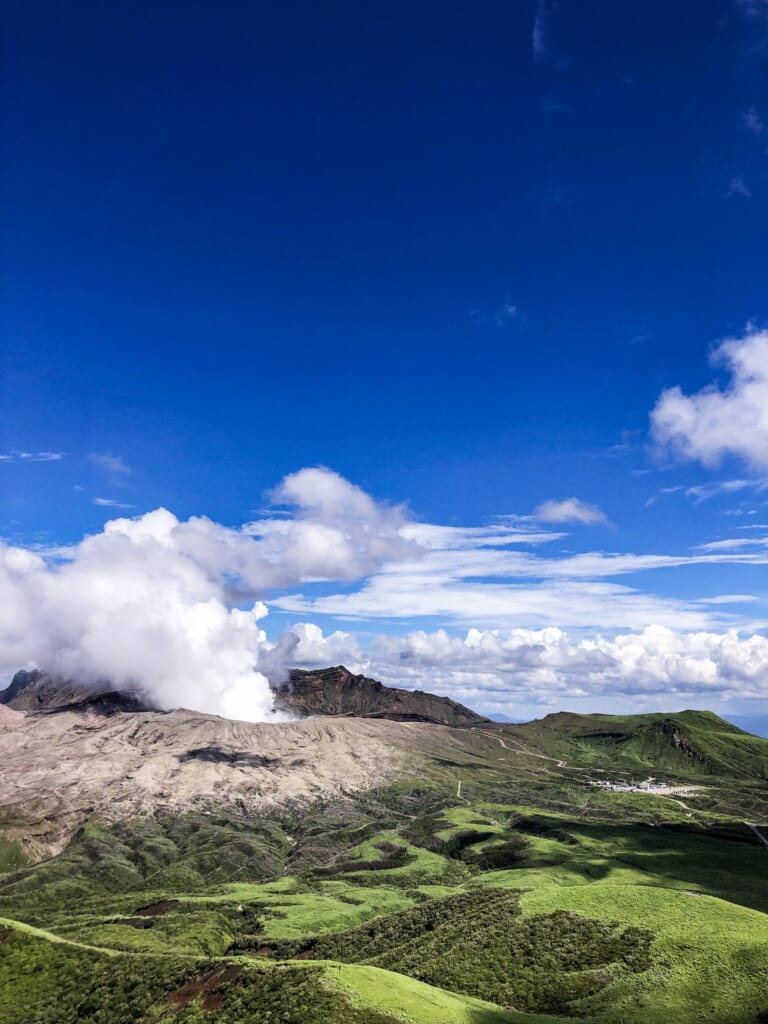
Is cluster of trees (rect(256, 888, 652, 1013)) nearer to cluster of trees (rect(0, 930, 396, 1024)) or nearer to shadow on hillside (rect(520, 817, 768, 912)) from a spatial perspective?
cluster of trees (rect(0, 930, 396, 1024))

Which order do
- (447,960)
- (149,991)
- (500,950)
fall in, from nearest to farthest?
(149,991)
(500,950)
(447,960)

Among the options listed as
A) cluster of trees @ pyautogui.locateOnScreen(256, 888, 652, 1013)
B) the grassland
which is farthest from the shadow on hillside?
cluster of trees @ pyautogui.locateOnScreen(256, 888, 652, 1013)

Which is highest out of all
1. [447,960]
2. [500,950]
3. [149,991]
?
[500,950]

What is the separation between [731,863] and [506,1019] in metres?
123

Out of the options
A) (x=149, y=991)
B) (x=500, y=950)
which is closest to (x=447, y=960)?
(x=500, y=950)

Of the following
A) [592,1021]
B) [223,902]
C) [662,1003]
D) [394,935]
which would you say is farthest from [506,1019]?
[223,902]

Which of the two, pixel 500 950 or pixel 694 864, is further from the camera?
pixel 694 864

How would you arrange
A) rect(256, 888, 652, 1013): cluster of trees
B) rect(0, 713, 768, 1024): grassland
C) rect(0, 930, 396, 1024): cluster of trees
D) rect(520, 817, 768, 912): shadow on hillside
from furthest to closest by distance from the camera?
1. rect(520, 817, 768, 912): shadow on hillside
2. rect(256, 888, 652, 1013): cluster of trees
3. rect(0, 713, 768, 1024): grassland
4. rect(0, 930, 396, 1024): cluster of trees

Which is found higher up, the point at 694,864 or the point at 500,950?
the point at 500,950

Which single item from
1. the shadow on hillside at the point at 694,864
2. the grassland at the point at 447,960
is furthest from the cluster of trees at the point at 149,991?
the shadow on hillside at the point at 694,864

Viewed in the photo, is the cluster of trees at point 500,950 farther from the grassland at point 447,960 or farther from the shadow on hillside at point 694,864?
the shadow on hillside at point 694,864

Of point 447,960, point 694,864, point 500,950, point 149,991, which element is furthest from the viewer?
point 694,864

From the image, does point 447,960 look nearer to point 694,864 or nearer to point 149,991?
point 149,991

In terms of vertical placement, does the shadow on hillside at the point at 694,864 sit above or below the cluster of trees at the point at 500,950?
below
